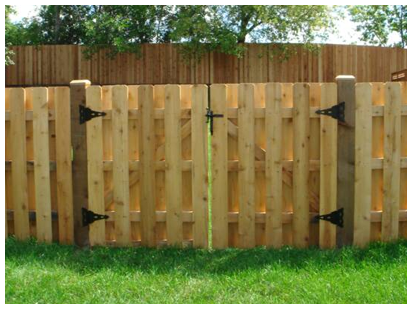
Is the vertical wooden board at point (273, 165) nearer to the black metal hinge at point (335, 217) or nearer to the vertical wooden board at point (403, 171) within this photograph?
the black metal hinge at point (335, 217)

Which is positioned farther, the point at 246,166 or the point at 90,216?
the point at 90,216

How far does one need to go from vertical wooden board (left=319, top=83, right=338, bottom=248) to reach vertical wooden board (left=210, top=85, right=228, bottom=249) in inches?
37.4

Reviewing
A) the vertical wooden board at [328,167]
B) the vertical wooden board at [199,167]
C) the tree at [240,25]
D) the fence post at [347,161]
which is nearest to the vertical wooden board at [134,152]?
the vertical wooden board at [199,167]

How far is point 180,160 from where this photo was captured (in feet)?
16.8

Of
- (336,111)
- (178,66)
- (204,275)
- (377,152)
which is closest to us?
(204,275)

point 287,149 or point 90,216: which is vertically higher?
point 287,149

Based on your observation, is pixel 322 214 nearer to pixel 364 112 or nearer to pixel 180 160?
pixel 364 112

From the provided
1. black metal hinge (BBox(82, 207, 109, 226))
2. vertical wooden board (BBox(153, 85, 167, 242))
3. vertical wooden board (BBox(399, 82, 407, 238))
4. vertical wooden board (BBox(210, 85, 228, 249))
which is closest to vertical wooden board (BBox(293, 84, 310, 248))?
vertical wooden board (BBox(210, 85, 228, 249))

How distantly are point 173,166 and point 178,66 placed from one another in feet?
56.9

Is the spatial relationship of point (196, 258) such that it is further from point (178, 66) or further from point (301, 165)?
point (178, 66)

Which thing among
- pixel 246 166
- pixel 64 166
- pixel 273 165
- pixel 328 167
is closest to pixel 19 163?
pixel 64 166

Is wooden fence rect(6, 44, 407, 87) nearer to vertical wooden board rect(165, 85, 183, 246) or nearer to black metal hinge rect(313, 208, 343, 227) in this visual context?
vertical wooden board rect(165, 85, 183, 246)

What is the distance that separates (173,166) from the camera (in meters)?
5.12

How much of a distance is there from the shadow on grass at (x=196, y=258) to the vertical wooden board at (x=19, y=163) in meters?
0.29
